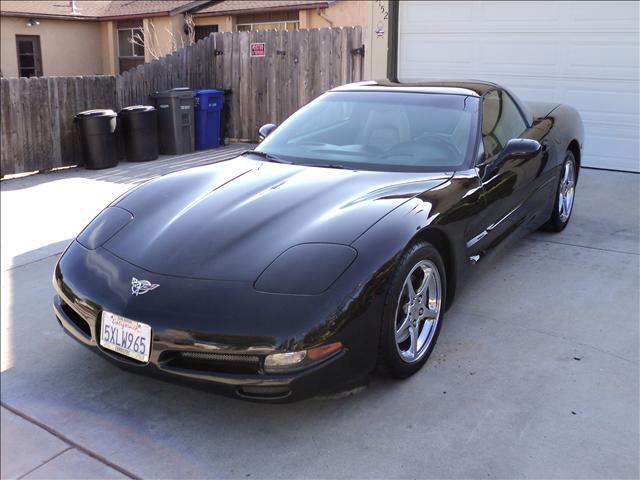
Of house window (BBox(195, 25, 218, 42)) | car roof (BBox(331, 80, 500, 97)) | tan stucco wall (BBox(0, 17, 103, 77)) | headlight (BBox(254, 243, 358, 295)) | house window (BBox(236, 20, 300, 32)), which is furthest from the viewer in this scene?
tan stucco wall (BBox(0, 17, 103, 77))

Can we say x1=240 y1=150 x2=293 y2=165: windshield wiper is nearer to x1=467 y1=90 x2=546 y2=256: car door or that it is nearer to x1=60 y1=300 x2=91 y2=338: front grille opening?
x1=467 y1=90 x2=546 y2=256: car door

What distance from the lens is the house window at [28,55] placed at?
68.8ft

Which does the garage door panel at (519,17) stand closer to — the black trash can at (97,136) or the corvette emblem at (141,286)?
the black trash can at (97,136)

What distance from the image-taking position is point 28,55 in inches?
835

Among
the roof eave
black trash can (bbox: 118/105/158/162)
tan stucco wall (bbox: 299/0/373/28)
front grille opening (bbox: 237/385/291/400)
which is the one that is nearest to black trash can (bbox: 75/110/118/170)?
black trash can (bbox: 118/105/158/162)

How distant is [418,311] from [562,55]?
22.9 ft

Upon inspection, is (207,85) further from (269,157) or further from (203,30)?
(269,157)

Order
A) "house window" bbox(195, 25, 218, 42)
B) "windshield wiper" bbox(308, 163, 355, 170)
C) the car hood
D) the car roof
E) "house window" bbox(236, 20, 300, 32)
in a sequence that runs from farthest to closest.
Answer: "house window" bbox(195, 25, 218, 42)
"house window" bbox(236, 20, 300, 32)
the car roof
"windshield wiper" bbox(308, 163, 355, 170)
the car hood

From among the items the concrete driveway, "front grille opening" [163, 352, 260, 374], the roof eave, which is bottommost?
the concrete driveway

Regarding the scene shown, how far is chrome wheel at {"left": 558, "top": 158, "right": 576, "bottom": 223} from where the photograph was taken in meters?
5.97

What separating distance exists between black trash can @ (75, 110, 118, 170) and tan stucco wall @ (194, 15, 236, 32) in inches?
400

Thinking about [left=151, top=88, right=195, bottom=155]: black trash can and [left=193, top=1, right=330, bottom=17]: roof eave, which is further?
[left=193, top=1, right=330, bottom=17]: roof eave

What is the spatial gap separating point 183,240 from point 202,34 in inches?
735

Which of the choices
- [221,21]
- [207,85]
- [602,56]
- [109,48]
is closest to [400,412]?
[602,56]
